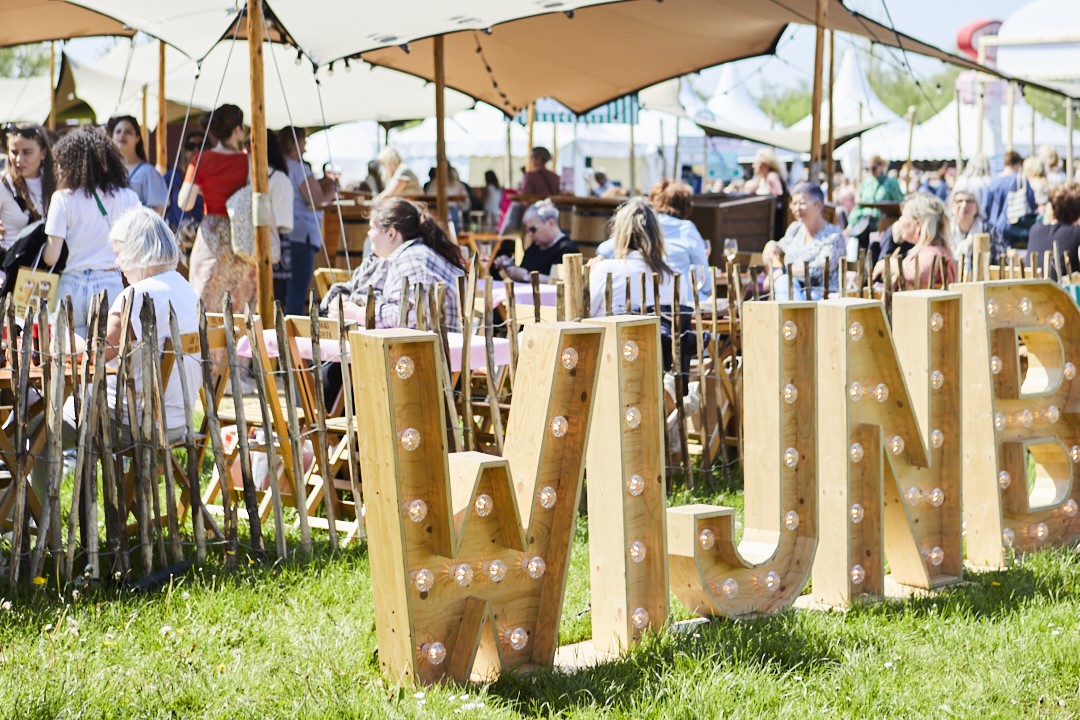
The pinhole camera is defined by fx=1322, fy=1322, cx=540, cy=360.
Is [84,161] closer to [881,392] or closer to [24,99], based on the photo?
[881,392]

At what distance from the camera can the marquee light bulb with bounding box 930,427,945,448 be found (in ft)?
14.4

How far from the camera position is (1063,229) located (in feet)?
29.6

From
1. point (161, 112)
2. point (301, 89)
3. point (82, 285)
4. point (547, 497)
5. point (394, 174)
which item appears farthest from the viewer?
point (301, 89)

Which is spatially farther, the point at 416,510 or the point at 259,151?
the point at 259,151

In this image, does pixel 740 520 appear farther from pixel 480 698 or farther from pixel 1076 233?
pixel 1076 233

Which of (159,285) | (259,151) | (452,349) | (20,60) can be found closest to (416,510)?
(159,285)

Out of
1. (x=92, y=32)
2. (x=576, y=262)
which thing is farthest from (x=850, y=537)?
(x=92, y=32)

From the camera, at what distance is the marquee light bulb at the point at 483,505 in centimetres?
340

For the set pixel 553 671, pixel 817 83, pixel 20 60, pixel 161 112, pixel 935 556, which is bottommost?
pixel 553 671

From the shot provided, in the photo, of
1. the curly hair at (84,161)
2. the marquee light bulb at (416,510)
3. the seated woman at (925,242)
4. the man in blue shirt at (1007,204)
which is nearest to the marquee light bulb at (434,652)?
the marquee light bulb at (416,510)

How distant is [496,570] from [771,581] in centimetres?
101

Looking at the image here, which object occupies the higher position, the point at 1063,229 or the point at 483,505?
the point at 1063,229

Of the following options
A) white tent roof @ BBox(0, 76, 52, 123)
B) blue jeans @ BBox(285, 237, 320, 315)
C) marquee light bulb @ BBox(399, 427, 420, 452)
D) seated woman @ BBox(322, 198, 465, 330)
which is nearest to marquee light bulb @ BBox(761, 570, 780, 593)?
marquee light bulb @ BBox(399, 427, 420, 452)

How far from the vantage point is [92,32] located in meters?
12.9
